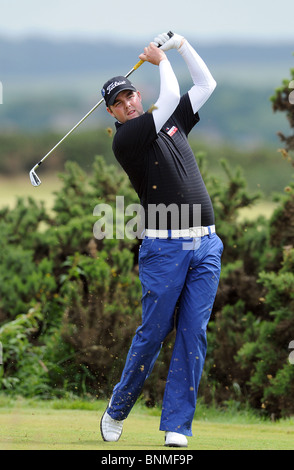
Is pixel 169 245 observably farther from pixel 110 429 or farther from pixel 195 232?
pixel 110 429

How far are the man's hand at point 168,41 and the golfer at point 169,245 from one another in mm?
20

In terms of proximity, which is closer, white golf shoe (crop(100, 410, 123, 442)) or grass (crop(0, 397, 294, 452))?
grass (crop(0, 397, 294, 452))

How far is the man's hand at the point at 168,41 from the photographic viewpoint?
5480mm

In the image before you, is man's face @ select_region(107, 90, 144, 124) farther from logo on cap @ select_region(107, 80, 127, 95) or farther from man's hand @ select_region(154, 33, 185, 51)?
man's hand @ select_region(154, 33, 185, 51)

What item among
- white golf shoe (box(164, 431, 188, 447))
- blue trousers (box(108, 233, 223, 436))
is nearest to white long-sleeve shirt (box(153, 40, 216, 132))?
blue trousers (box(108, 233, 223, 436))

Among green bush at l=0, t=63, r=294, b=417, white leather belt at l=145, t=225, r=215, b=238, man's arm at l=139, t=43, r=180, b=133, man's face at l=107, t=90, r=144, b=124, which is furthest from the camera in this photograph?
green bush at l=0, t=63, r=294, b=417

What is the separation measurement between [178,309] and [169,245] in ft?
1.36

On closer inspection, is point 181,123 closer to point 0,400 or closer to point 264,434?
point 264,434

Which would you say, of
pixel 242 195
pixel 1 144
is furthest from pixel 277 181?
pixel 242 195

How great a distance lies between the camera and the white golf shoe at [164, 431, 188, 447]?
524 centimetres

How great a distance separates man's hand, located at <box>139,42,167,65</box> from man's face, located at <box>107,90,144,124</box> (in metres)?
0.23

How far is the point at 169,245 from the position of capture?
5.28m

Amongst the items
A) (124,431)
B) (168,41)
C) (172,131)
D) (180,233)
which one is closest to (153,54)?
(168,41)
